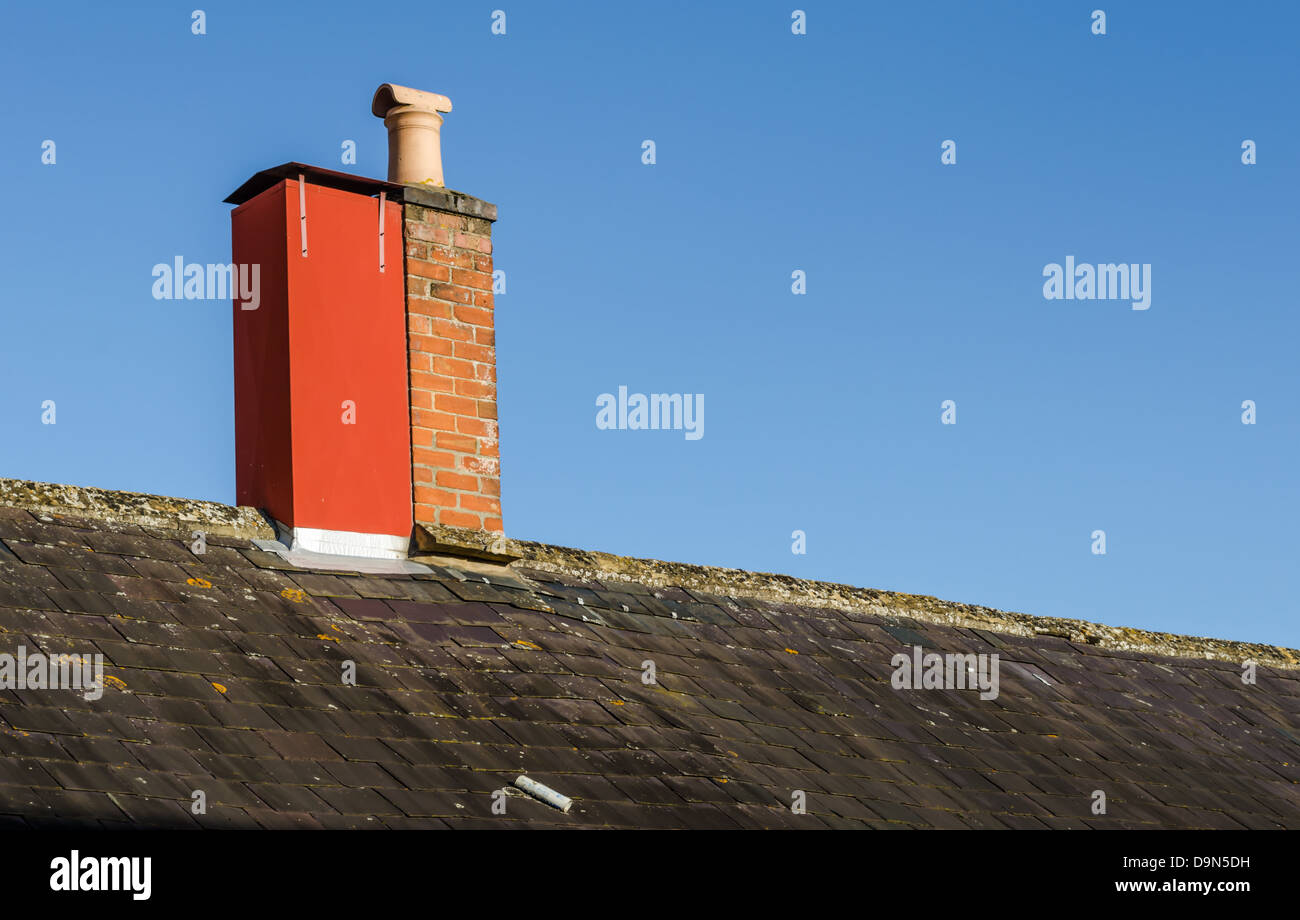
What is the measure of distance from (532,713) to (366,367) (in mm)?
2371

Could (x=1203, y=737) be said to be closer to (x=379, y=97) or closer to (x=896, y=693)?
(x=896, y=693)

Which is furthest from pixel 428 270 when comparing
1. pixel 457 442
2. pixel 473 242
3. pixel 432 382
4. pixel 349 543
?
pixel 349 543

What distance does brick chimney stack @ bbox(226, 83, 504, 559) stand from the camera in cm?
903

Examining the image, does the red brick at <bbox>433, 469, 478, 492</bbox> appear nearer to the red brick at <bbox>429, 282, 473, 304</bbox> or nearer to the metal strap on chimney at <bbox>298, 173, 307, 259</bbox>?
the red brick at <bbox>429, 282, 473, 304</bbox>

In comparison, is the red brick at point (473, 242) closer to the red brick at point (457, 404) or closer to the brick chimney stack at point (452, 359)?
the brick chimney stack at point (452, 359)

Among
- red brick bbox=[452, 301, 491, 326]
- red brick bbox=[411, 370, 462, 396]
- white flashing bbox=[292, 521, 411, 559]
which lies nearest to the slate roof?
white flashing bbox=[292, 521, 411, 559]

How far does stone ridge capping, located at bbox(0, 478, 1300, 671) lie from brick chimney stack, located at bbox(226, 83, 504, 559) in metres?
0.36

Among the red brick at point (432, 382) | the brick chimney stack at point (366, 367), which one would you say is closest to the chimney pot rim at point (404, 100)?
the brick chimney stack at point (366, 367)

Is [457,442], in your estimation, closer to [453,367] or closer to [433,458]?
[433,458]

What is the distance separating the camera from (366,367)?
9359 mm

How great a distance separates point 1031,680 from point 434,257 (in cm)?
440

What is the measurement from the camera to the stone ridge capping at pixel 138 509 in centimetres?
803

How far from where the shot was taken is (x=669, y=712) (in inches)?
333
